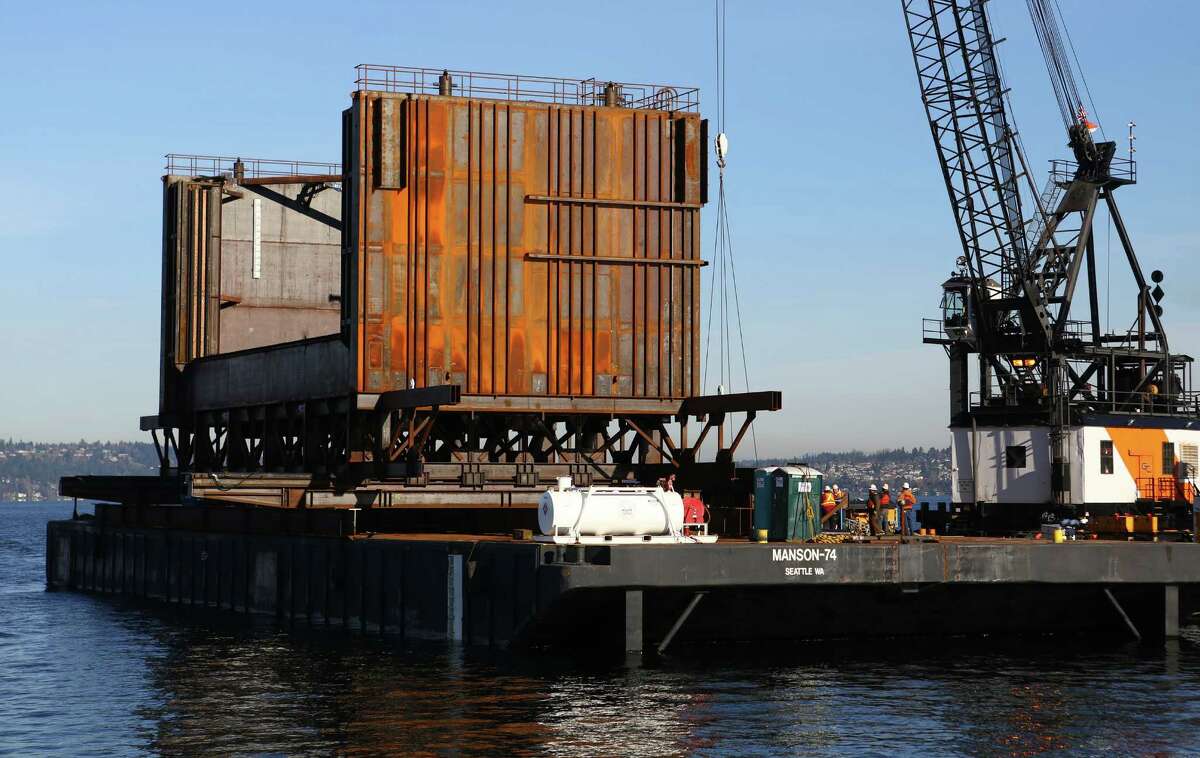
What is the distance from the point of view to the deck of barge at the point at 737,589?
3419 cm

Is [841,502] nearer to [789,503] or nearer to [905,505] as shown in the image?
[905,505]

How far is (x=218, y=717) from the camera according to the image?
29797mm

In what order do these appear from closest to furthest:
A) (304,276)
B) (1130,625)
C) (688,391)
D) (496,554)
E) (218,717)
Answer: (218,717)
(496,554)
(1130,625)
(688,391)
(304,276)

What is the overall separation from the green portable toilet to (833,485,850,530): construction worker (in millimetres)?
3853

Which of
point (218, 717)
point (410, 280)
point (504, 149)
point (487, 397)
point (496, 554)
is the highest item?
point (504, 149)

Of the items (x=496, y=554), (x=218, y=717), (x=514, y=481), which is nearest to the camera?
(x=218, y=717)

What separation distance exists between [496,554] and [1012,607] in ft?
43.4

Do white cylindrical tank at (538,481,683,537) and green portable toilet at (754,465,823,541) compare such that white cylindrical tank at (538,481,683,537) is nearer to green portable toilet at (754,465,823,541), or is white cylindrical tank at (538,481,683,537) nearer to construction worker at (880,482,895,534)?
green portable toilet at (754,465,823,541)

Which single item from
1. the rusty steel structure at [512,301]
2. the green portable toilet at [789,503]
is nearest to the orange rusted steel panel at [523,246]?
the rusty steel structure at [512,301]

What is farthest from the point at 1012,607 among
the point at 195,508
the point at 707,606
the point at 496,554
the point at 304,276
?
the point at 304,276

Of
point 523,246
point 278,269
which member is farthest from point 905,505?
point 278,269

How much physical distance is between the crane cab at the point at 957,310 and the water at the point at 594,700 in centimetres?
2514

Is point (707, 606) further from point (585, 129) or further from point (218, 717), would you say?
point (585, 129)

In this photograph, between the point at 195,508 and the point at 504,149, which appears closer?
the point at 504,149
